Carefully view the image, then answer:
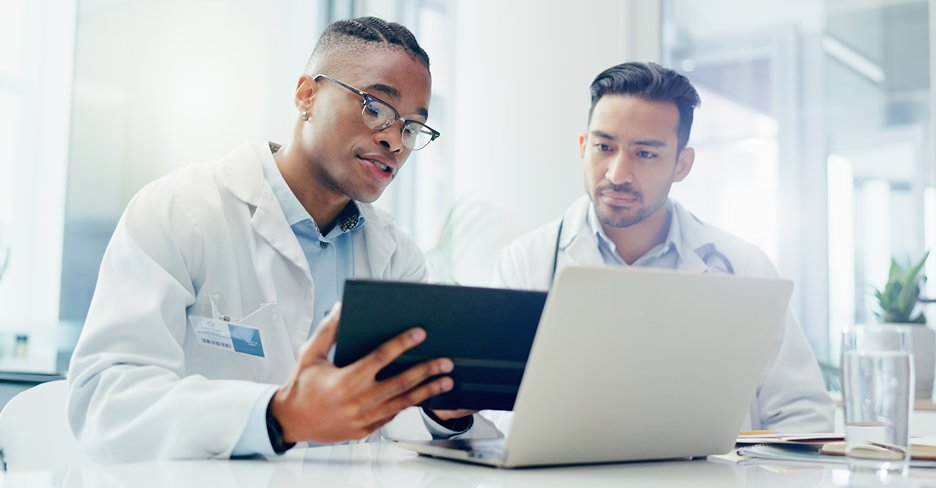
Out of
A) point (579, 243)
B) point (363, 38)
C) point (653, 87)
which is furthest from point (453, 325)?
point (653, 87)

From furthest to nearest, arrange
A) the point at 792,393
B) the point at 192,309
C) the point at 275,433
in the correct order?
1. the point at 792,393
2. the point at 192,309
3. the point at 275,433

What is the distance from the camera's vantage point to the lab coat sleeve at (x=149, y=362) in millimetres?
1208

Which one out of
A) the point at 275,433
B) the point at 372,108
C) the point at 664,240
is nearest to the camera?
the point at 275,433

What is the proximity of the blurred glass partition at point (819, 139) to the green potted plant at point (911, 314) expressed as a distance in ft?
1.52

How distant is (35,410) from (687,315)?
1.06 meters

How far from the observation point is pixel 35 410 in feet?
5.04

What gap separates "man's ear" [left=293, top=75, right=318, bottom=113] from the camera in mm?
1940

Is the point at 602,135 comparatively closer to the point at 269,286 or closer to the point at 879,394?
the point at 269,286

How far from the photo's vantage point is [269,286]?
1.70 metres

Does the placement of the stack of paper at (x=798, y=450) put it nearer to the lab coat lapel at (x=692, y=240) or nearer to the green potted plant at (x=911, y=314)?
A: the lab coat lapel at (x=692, y=240)

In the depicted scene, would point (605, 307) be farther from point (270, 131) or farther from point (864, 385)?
point (270, 131)

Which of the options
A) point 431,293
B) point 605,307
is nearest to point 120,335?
point 431,293

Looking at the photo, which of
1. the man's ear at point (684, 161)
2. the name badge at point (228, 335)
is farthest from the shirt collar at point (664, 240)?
the name badge at point (228, 335)

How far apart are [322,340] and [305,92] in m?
0.95
